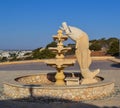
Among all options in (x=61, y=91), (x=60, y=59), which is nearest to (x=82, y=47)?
(x=60, y=59)

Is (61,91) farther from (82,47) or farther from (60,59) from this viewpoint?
(60,59)

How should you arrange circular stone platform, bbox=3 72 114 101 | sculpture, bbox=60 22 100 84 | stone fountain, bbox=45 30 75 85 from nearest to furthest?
circular stone platform, bbox=3 72 114 101
sculpture, bbox=60 22 100 84
stone fountain, bbox=45 30 75 85

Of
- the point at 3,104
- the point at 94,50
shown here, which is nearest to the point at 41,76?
the point at 3,104

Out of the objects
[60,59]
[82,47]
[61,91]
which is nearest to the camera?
[61,91]

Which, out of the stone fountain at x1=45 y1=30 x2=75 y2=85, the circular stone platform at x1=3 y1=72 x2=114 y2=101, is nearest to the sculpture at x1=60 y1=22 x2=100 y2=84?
the stone fountain at x1=45 y1=30 x2=75 y2=85

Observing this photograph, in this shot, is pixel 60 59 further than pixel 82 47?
Yes

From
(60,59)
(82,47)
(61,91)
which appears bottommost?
(61,91)

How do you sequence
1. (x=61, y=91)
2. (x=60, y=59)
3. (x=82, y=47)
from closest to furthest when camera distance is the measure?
(x=61, y=91) → (x=82, y=47) → (x=60, y=59)

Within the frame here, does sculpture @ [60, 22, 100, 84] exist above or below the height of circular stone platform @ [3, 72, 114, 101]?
above

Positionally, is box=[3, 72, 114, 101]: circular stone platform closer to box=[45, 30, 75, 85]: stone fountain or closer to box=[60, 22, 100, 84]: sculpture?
box=[60, 22, 100, 84]: sculpture

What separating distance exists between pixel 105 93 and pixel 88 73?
1.26m

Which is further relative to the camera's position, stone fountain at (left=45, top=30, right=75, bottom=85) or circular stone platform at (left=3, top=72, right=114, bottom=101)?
stone fountain at (left=45, top=30, right=75, bottom=85)

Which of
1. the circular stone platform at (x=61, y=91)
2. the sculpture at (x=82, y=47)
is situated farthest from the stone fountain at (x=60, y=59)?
the circular stone platform at (x=61, y=91)

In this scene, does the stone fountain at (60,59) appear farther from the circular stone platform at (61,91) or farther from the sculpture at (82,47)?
the circular stone platform at (61,91)
